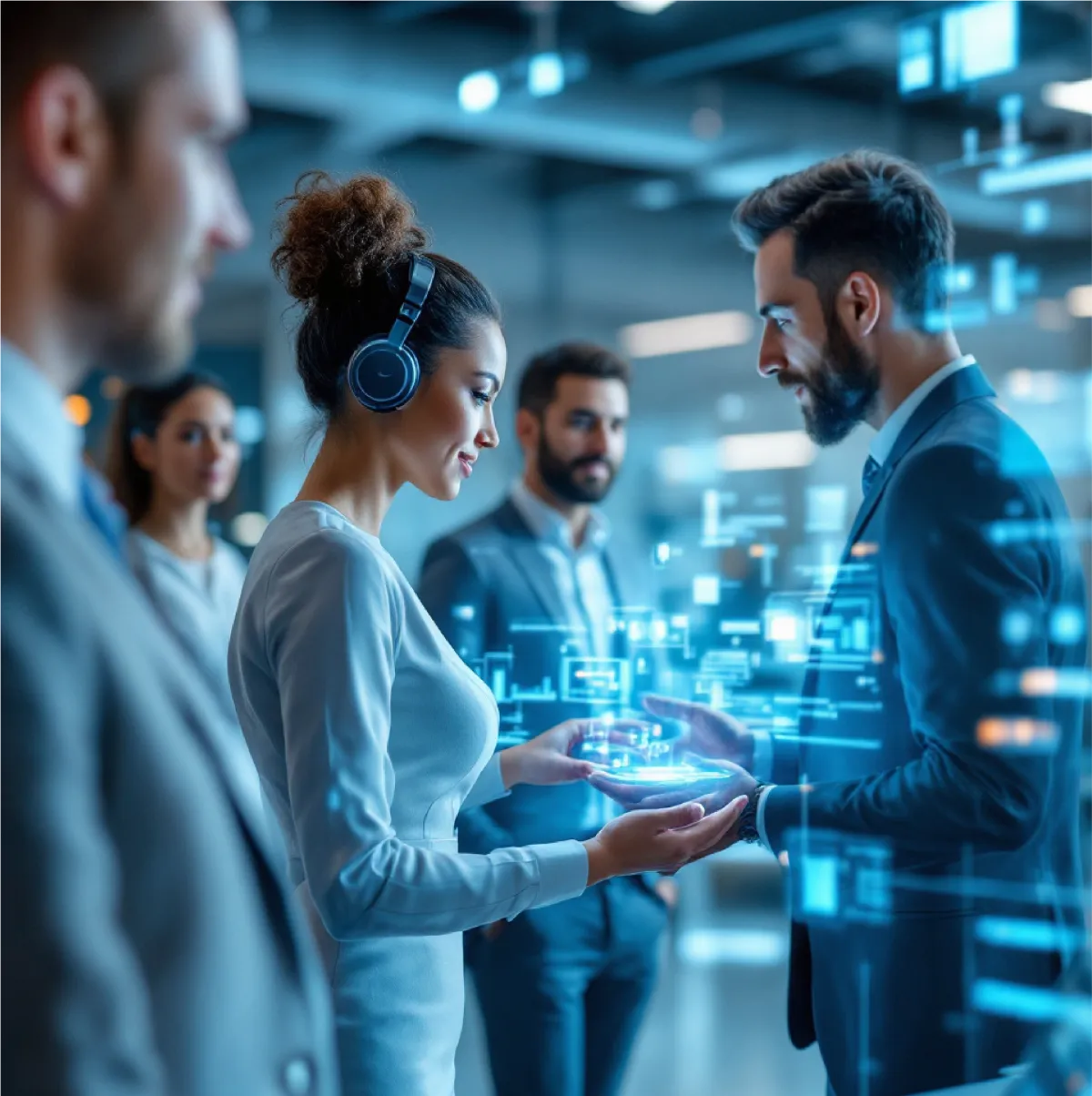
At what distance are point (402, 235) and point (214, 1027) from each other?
0.81 m

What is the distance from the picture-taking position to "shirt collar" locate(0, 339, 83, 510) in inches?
27.2

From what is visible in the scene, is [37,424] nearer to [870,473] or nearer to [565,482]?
[870,473]

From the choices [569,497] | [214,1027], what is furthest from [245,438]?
[214,1027]

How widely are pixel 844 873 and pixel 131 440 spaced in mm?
1927

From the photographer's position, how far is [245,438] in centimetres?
416

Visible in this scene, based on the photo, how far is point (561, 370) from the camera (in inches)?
87.9

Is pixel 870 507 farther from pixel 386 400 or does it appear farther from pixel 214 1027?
pixel 214 1027

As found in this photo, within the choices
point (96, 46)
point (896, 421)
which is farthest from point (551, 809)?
point (96, 46)

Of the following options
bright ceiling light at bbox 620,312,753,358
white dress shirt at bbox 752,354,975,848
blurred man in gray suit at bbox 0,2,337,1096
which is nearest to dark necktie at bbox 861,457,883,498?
white dress shirt at bbox 752,354,975,848

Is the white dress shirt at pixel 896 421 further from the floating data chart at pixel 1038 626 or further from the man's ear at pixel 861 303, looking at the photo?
the floating data chart at pixel 1038 626

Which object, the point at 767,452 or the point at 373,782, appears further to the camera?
the point at 767,452

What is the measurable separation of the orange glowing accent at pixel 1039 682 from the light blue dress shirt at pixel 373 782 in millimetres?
543

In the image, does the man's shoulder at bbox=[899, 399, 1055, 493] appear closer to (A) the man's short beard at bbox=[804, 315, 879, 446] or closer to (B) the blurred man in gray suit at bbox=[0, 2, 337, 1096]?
(A) the man's short beard at bbox=[804, 315, 879, 446]

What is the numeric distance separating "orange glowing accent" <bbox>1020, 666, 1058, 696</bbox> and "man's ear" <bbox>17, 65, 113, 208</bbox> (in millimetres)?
1058
